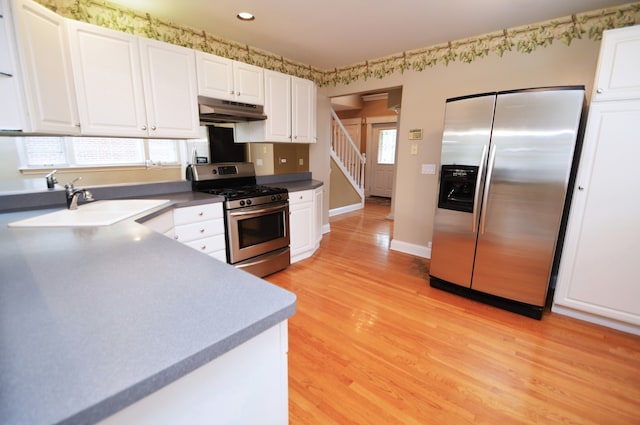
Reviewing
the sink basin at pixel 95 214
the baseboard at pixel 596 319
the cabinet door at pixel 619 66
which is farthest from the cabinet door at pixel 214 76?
the baseboard at pixel 596 319

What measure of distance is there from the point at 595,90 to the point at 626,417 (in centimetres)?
203

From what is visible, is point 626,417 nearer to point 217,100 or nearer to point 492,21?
point 492,21

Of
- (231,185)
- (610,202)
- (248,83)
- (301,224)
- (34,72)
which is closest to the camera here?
(34,72)

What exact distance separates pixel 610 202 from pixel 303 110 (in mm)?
2984

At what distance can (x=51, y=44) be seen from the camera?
181 cm

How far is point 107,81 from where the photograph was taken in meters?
2.12

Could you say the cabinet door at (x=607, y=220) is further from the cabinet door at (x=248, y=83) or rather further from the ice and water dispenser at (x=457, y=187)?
the cabinet door at (x=248, y=83)

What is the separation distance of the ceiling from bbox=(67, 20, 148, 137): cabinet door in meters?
0.44

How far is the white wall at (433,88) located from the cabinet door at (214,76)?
1.76 metres

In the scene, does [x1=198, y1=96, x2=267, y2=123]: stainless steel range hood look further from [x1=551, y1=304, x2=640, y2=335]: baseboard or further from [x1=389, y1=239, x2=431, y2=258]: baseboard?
[x1=551, y1=304, x2=640, y2=335]: baseboard

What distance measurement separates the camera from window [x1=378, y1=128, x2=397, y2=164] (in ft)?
24.5

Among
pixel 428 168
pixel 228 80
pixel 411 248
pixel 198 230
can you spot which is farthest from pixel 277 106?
pixel 411 248

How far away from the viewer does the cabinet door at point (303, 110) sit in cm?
339

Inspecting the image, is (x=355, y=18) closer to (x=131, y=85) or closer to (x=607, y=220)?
(x=131, y=85)
